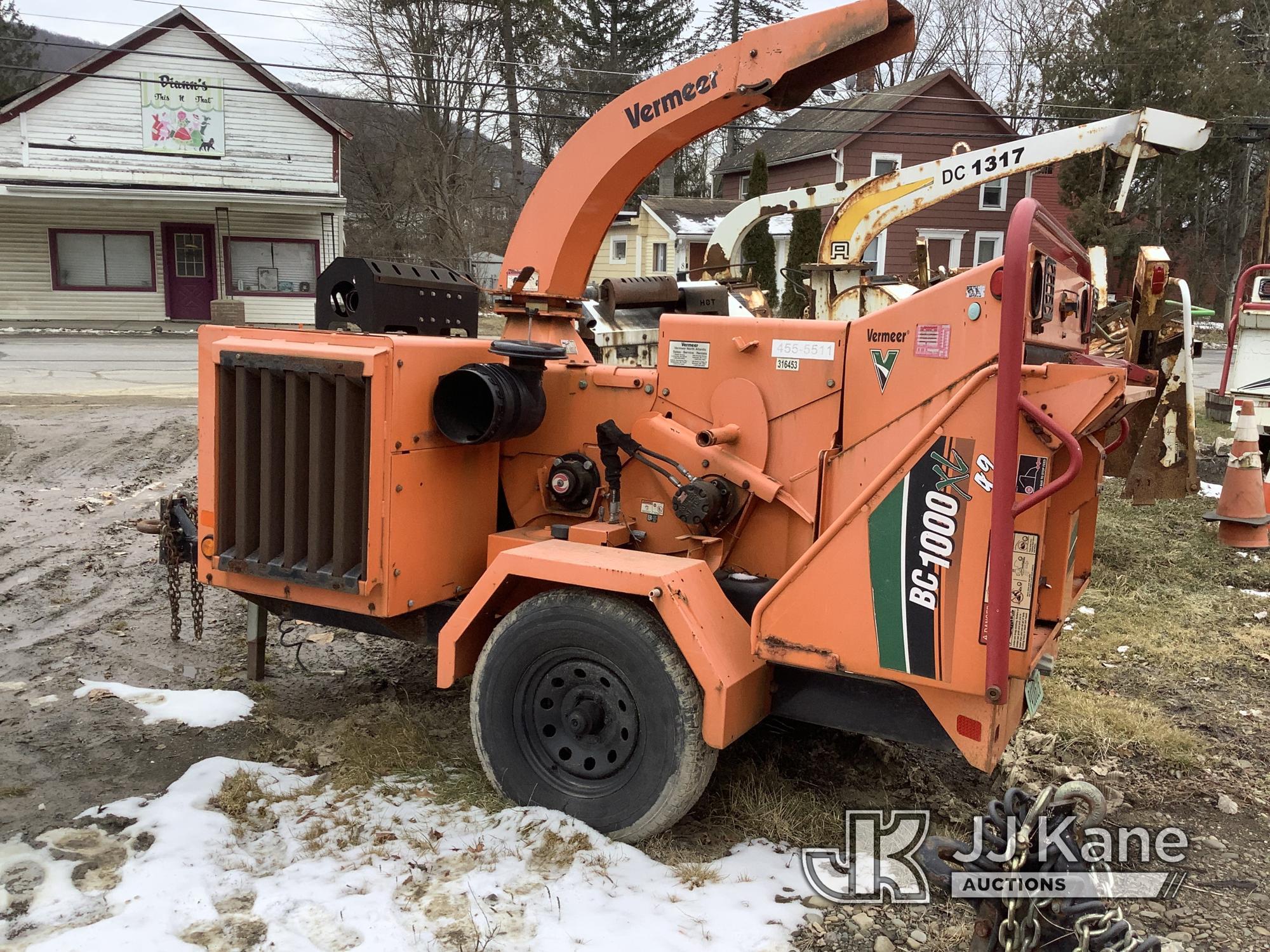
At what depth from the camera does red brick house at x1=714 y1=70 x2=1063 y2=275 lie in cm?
2897

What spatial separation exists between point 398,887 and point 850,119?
29650 millimetres

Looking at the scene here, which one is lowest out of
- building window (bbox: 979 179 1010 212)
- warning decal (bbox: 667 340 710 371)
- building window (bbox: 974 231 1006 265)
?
warning decal (bbox: 667 340 710 371)

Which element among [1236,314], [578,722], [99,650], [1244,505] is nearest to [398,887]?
[578,722]

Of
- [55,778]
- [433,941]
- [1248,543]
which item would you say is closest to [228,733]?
[55,778]

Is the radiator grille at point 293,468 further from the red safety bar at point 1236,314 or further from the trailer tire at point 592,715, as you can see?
the red safety bar at point 1236,314

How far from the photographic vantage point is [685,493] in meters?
3.75

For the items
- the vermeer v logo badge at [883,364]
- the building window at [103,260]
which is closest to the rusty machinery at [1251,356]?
the vermeer v logo badge at [883,364]

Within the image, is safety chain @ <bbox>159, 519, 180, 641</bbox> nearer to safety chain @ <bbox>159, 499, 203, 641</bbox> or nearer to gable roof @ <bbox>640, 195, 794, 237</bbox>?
safety chain @ <bbox>159, 499, 203, 641</bbox>

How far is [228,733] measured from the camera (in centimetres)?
459

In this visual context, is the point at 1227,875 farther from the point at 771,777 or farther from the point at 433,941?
the point at 433,941

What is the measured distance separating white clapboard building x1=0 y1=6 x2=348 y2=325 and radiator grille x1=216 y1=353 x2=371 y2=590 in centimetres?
2075

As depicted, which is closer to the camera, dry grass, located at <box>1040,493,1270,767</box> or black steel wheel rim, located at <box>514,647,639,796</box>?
A: black steel wheel rim, located at <box>514,647,639,796</box>

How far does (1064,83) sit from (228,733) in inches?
1221

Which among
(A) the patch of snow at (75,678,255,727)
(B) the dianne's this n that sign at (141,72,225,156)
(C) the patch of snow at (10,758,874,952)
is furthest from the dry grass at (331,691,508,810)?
(B) the dianne's this n that sign at (141,72,225,156)
